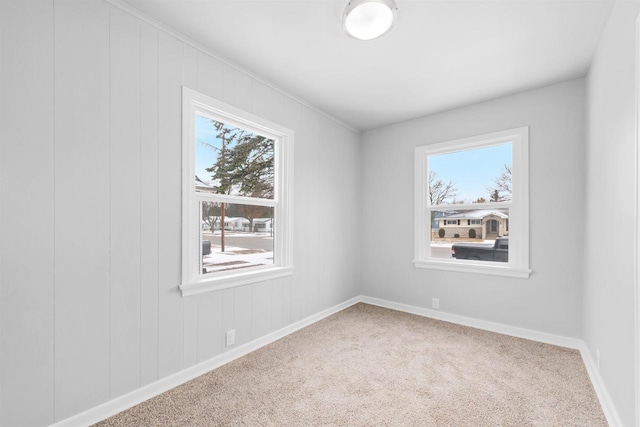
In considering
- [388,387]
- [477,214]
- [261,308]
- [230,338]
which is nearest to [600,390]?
[388,387]

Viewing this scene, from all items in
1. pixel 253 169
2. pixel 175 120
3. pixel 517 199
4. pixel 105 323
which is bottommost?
pixel 105 323

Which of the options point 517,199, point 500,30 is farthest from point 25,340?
point 517,199

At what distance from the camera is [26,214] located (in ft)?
4.93

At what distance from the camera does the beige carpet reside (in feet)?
5.87

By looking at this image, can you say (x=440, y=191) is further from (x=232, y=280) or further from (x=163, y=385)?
(x=163, y=385)

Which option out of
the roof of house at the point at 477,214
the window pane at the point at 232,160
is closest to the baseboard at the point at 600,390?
the roof of house at the point at 477,214

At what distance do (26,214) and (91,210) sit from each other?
0.89 feet

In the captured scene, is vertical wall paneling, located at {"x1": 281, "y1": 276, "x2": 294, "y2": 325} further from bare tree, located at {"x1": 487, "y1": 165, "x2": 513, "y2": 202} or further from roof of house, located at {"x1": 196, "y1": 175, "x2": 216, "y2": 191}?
bare tree, located at {"x1": 487, "y1": 165, "x2": 513, "y2": 202}

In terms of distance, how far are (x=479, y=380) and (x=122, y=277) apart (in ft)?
8.46

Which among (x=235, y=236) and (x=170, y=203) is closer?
(x=170, y=203)

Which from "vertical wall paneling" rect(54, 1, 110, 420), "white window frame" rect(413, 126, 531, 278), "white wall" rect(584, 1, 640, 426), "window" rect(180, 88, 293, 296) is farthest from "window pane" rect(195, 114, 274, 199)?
"white wall" rect(584, 1, 640, 426)

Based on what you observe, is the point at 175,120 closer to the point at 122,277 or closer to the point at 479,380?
the point at 122,277

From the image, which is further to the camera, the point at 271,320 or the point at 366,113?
the point at 366,113

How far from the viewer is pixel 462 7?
187 cm
